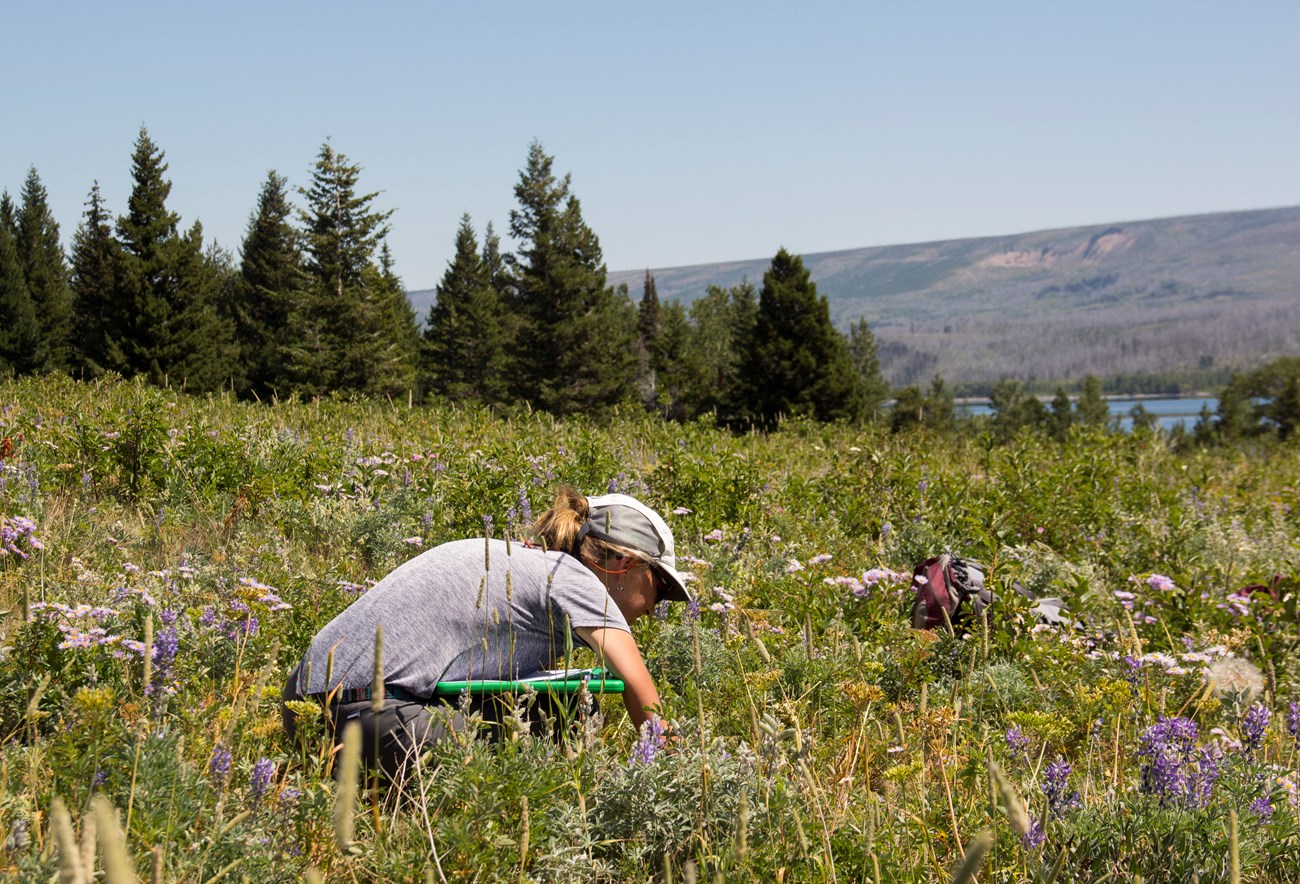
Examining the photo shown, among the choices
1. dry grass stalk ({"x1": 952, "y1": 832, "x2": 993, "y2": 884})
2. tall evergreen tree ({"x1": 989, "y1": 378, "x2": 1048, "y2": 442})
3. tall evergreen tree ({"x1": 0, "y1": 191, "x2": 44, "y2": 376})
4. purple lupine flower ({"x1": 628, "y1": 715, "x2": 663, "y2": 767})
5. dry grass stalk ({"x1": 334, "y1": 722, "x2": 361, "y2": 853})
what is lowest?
tall evergreen tree ({"x1": 989, "y1": 378, "x2": 1048, "y2": 442})

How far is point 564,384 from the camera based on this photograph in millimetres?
50906

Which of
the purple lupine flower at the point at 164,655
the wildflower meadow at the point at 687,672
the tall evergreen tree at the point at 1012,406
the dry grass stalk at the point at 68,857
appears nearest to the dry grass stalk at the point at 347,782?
the wildflower meadow at the point at 687,672

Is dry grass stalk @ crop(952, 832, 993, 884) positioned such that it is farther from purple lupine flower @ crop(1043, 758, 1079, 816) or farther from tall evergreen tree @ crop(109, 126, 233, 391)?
tall evergreen tree @ crop(109, 126, 233, 391)

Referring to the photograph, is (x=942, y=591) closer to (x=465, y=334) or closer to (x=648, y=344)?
(x=465, y=334)

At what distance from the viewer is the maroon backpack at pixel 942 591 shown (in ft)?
16.3

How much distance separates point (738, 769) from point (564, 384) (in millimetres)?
48790

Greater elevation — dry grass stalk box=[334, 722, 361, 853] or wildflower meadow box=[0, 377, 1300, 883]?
dry grass stalk box=[334, 722, 361, 853]

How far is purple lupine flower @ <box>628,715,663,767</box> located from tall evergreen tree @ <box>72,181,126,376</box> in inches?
1558

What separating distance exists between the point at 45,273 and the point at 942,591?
5887 centimetres

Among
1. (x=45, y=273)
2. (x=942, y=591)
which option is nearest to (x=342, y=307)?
(x=45, y=273)

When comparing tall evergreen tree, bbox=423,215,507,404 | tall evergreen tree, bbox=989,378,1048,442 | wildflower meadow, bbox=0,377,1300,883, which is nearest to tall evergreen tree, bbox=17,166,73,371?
tall evergreen tree, bbox=423,215,507,404

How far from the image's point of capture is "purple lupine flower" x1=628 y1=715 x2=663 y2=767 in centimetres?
245

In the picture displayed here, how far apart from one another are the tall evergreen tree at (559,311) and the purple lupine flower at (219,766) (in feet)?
154

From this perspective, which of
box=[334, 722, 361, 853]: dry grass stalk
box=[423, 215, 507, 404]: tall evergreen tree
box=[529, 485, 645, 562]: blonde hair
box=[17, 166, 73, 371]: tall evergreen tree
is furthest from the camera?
box=[423, 215, 507, 404]: tall evergreen tree
